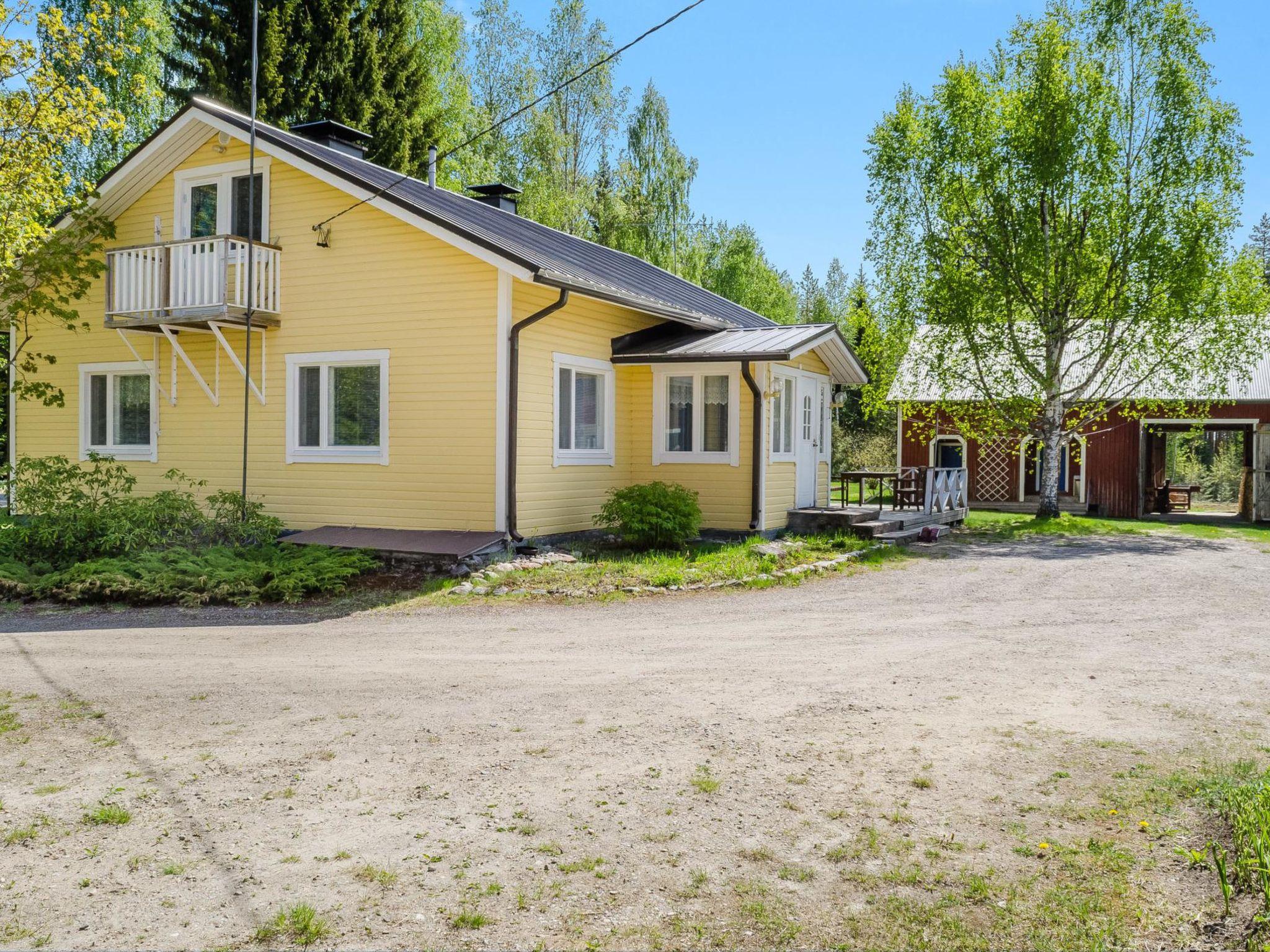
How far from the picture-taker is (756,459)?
1444cm

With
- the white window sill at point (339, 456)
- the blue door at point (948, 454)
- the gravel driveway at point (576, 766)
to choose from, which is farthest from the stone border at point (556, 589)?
the blue door at point (948, 454)

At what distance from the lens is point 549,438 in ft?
43.7

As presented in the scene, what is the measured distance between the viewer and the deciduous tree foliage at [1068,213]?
1995cm

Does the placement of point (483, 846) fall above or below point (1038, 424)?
below

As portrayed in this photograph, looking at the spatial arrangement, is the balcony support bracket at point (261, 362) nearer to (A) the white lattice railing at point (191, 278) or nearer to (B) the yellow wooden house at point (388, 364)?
(B) the yellow wooden house at point (388, 364)

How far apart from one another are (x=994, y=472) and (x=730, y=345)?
15.2 metres

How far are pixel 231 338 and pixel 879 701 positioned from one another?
11499mm

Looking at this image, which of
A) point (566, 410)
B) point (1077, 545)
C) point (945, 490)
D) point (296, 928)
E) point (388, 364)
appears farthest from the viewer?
point (945, 490)

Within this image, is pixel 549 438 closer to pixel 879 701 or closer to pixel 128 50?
pixel 879 701

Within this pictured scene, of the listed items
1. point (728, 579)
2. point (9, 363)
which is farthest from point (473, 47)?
point (728, 579)

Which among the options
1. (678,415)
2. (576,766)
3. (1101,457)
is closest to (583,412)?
(678,415)

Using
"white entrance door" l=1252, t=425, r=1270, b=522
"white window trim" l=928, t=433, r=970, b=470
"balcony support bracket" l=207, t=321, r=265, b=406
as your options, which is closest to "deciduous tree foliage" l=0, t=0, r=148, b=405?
"balcony support bracket" l=207, t=321, r=265, b=406

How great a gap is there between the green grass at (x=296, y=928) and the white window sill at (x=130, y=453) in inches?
529

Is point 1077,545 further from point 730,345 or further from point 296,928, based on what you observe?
point 296,928
